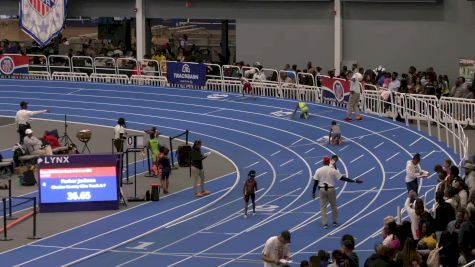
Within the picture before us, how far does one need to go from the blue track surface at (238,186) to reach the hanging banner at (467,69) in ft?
17.5

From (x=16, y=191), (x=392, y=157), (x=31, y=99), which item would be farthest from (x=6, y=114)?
(x=392, y=157)

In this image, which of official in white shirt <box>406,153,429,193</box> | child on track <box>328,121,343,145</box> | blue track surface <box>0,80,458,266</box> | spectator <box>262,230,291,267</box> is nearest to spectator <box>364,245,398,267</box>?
spectator <box>262,230,291,267</box>

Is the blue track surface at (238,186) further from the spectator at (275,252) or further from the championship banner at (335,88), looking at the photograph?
the spectator at (275,252)

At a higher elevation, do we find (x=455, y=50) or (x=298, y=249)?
(x=455, y=50)

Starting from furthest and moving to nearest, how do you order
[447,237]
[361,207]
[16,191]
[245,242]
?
[16,191] → [361,207] → [245,242] → [447,237]

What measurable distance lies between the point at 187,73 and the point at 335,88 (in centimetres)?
748

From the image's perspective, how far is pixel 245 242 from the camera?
90.6 ft

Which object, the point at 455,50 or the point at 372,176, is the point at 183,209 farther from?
the point at 455,50

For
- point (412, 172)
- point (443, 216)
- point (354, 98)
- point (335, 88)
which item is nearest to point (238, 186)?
point (412, 172)

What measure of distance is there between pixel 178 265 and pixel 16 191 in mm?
8882

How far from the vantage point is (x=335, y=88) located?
144ft

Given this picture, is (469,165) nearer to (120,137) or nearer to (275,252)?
(275,252)

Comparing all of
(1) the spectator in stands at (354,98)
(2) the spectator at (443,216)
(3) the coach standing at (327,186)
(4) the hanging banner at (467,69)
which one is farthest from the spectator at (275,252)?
(4) the hanging banner at (467,69)

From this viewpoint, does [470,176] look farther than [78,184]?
No
